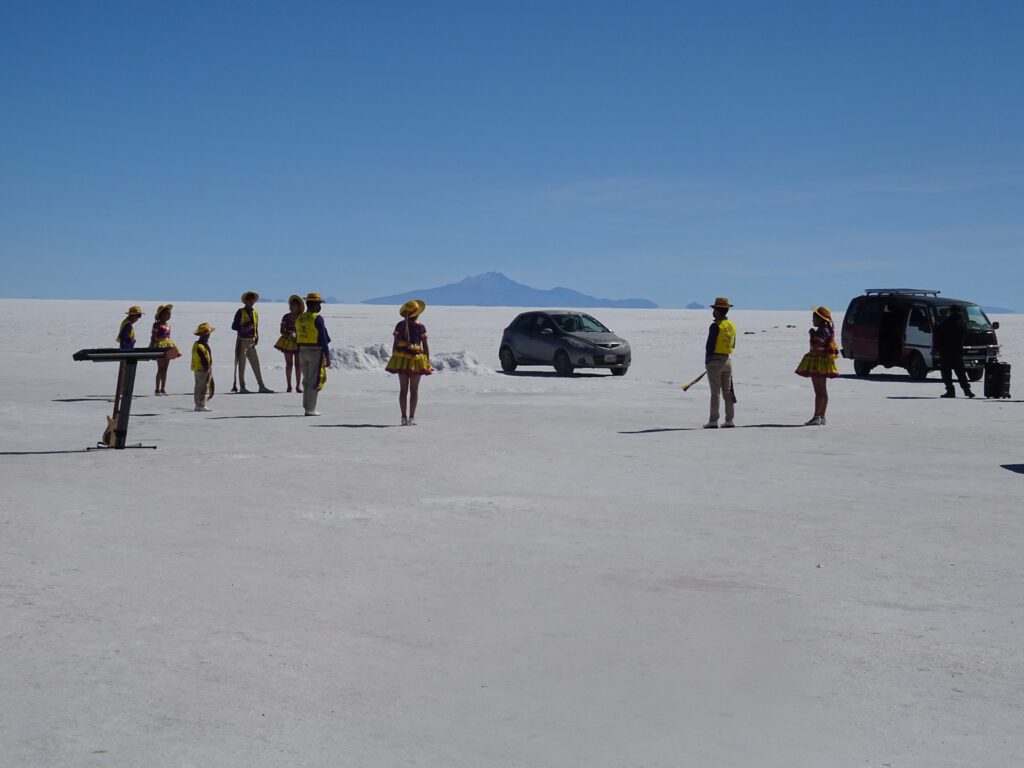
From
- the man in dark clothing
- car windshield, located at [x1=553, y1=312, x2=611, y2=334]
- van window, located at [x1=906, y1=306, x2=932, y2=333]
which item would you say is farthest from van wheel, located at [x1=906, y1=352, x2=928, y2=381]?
car windshield, located at [x1=553, y1=312, x2=611, y2=334]

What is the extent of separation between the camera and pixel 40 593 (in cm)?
722

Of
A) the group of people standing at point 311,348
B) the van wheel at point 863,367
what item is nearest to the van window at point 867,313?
the van wheel at point 863,367

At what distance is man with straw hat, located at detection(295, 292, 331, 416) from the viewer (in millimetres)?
19047

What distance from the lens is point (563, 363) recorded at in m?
30.9

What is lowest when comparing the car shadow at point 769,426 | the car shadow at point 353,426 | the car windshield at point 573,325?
the car shadow at point 353,426

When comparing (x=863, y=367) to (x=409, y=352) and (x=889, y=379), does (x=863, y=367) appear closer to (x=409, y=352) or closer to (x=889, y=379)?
(x=889, y=379)

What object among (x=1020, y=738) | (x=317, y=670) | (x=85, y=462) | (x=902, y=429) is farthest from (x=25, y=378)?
(x=1020, y=738)

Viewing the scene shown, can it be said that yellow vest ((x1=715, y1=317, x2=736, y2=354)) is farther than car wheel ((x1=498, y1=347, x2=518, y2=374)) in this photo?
No

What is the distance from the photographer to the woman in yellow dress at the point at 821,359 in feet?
59.1

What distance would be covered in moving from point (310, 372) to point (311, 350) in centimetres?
34

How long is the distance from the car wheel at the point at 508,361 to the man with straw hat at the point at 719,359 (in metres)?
14.6

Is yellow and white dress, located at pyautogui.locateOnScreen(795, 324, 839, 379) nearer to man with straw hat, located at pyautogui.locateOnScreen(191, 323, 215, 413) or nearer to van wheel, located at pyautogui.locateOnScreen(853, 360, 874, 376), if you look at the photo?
man with straw hat, located at pyautogui.locateOnScreen(191, 323, 215, 413)

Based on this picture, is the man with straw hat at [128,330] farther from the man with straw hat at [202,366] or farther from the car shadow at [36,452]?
the car shadow at [36,452]

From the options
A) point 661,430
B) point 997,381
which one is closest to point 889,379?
point 997,381
